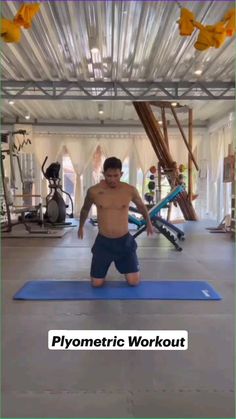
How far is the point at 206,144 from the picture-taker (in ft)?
46.5

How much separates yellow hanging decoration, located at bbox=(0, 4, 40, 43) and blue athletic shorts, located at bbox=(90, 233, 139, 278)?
6.66 ft

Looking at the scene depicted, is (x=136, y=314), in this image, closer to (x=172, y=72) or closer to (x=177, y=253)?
(x=177, y=253)

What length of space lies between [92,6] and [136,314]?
13.2 feet

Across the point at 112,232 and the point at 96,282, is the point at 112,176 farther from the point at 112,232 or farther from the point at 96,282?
the point at 96,282

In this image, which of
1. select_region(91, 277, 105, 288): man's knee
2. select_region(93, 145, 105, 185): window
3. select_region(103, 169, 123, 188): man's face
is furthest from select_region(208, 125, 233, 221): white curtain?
select_region(91, 277, 105, 288): man's knee

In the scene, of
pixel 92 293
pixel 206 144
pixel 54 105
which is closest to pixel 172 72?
pixel 54 105

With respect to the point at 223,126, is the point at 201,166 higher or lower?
lower

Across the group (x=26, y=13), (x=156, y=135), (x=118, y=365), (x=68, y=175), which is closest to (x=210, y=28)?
(x=26, y=13)

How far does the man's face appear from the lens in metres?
3.76

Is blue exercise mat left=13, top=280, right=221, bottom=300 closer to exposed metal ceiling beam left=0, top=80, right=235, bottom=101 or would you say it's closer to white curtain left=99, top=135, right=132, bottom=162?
exposed metal ceiling beam left=0, top=80, right=235, bottom=101

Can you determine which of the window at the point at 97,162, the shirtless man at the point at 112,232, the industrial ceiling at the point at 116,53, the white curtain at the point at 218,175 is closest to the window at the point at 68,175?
the window at the point at 97,162

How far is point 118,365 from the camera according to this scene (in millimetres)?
2273

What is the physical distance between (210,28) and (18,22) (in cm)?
162

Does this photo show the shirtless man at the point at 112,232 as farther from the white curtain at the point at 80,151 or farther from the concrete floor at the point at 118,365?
the white curtain at the point at 80,151
